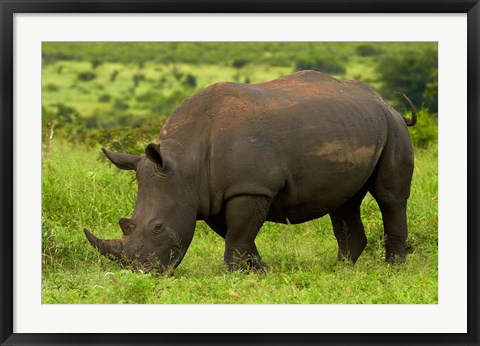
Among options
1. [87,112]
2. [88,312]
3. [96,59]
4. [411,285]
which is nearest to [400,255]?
[411,285]

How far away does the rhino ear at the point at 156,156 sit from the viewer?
8.65 meters

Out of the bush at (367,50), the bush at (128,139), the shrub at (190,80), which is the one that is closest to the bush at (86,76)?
→ the shrub at (190,80)

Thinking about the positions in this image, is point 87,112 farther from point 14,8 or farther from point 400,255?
point 14,8

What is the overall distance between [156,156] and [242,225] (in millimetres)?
960

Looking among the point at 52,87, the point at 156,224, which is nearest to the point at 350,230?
the point at 156,224

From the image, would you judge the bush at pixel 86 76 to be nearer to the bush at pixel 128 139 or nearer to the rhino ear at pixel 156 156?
the bush at pixel 128 139

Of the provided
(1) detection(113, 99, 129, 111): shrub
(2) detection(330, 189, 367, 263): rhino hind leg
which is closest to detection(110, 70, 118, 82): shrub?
(1) detection(113, 99, 129, 111): shrub

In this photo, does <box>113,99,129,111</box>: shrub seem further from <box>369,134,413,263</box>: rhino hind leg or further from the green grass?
<box>369,134,413,263</box>: rhino hind leg

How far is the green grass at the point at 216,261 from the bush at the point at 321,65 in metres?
22.4

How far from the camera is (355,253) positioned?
33.6 ft

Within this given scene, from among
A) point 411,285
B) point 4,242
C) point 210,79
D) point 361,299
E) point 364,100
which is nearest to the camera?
point 4,242

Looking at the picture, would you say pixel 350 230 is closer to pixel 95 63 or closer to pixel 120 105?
pixel 120 105

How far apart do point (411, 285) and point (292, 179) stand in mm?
1410

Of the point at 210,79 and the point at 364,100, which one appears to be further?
the point at 210,79
